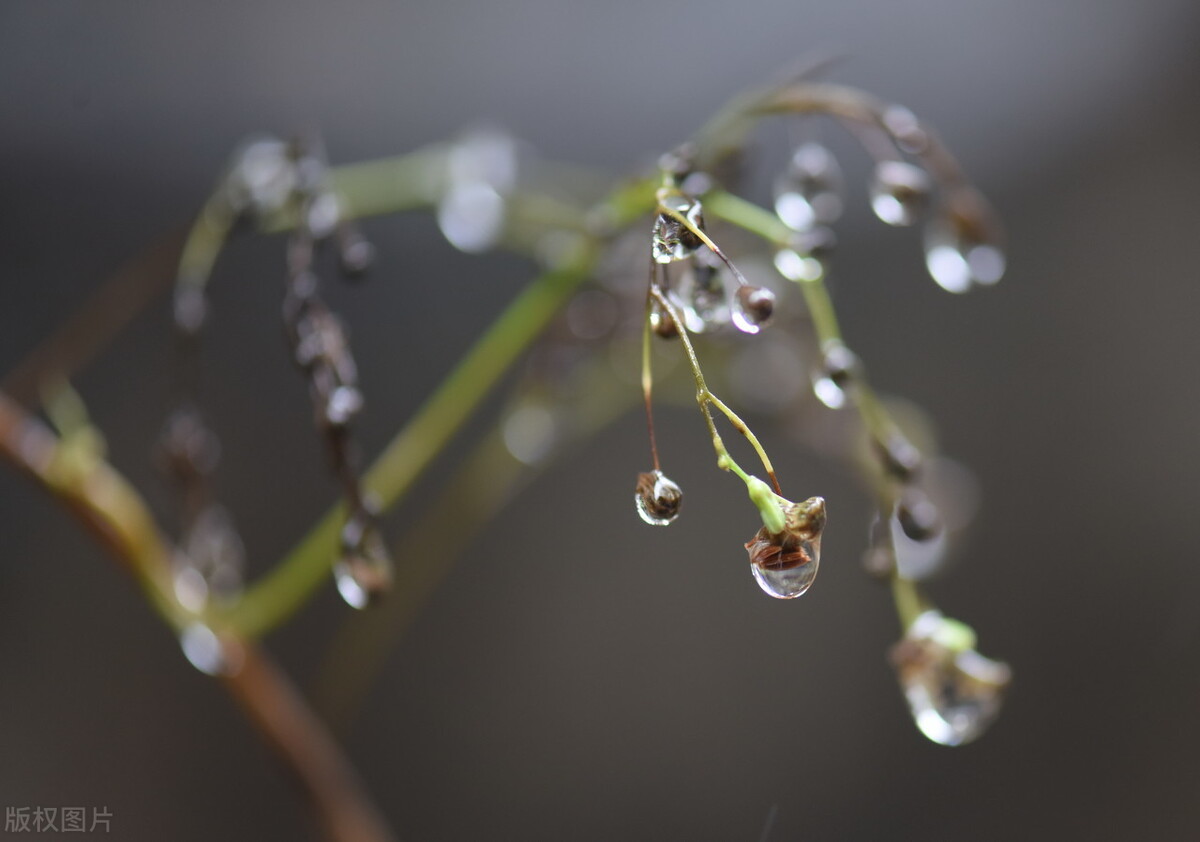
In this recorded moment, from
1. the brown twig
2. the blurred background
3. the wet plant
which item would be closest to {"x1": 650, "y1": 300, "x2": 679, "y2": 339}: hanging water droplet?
the wet plant

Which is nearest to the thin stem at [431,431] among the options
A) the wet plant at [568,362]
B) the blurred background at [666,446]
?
the wet plant at [568,362]

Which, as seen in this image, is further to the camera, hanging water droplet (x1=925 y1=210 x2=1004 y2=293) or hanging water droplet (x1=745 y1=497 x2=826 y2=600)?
hanging water droplet (x1=925 y1=210 x2=1004 y2=293)

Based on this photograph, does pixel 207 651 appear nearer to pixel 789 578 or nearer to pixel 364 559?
pixel 364 559

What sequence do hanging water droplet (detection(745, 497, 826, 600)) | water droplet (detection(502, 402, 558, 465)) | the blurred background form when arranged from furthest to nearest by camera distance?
the blurred background, water droplet (detection(502, 402, 558, 465)), hanging water droplet (detection(745, 497, 826, 600))

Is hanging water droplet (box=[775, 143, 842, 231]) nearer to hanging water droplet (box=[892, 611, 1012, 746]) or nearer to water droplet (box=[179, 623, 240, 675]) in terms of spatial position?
hanging water droplet (box=[892, 611, 1012, 746])

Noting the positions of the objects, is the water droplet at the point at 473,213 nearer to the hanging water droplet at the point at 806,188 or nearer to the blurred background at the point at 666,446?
the hanging water droplet at the point at 806,188

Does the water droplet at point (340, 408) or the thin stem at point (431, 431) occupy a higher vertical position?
the thin stem at point (431, 431)

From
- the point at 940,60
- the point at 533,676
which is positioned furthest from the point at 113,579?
the point at 940,60
